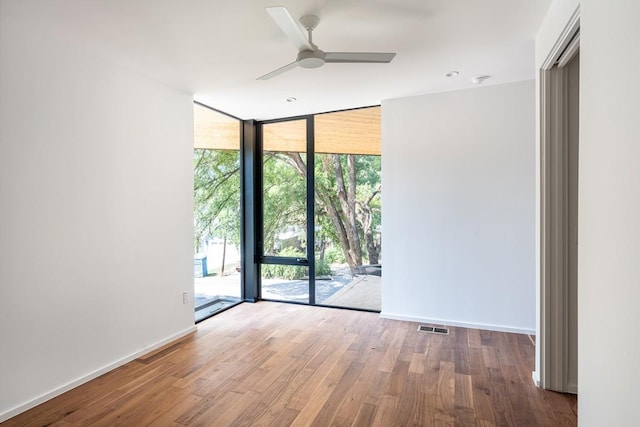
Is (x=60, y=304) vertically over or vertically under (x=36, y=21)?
under

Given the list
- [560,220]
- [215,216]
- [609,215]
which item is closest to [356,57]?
[609,215]

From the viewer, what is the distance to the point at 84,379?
8.46ft

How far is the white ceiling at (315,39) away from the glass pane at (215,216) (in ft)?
2.80

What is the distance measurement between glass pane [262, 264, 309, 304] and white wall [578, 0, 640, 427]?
350 cm

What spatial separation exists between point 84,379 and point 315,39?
312 centimetres

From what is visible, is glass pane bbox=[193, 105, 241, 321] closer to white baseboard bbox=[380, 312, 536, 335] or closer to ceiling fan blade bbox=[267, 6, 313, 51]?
white baseboard bbox=[380, 312, 536, 335]

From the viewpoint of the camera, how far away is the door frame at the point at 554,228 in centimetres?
228

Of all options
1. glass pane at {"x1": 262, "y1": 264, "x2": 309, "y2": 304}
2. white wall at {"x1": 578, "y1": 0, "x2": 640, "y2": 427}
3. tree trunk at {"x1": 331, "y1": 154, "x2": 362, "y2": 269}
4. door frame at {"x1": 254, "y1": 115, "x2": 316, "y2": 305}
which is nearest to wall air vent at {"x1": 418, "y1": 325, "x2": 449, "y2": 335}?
tree trunk at {"x1": 331, "y1": 154, "x2": 362, "y2": 269}

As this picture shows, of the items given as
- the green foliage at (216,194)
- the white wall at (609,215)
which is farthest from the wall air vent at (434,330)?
the green foliage at (216,194)

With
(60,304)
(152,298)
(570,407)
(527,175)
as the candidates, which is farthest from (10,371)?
(527,175)

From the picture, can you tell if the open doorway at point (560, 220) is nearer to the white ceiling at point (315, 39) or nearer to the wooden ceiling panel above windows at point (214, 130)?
the white ceiling at point (315, 39)

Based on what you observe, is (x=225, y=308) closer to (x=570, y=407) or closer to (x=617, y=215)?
(x=570, y=407)

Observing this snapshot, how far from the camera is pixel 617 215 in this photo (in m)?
1.14

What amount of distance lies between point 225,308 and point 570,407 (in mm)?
3677
